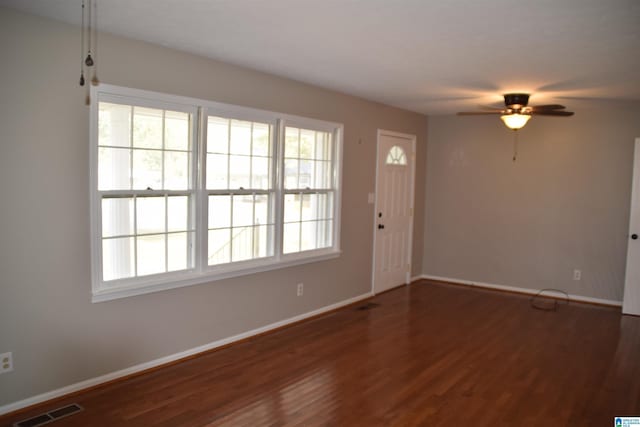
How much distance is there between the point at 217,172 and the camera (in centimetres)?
403

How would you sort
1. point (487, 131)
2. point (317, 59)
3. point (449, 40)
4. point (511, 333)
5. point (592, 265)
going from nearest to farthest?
point (449, 40) < point (317, 59) < point (511, 333) < point (592, 265) < point (487, 131)

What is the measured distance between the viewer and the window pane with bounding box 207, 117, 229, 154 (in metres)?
3.94

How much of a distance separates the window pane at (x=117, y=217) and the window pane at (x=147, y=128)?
1.44ft

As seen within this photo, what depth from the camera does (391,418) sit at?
3.02m

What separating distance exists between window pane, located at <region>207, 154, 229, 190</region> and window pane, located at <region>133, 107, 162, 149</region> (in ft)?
1.61

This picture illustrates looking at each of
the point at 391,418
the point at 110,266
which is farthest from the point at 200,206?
the point at 391,418

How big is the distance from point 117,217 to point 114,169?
1.13 feet

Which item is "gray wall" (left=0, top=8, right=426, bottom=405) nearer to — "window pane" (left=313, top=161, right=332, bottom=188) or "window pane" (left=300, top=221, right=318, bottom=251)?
"window pane" (left=300, top=221, right=318, bottom=251)

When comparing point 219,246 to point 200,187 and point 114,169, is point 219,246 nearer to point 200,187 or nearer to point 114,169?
point 200,187

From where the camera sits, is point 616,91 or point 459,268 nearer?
point 616,91

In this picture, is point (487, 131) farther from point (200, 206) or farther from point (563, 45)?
point (200, 206)

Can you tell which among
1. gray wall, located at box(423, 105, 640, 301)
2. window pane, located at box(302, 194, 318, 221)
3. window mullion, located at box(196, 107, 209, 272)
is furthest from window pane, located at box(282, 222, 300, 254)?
gray wall, located at box(423, 105, 640, 301)

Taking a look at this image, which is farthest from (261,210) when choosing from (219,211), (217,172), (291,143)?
(291,143)

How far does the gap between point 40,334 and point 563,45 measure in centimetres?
397
